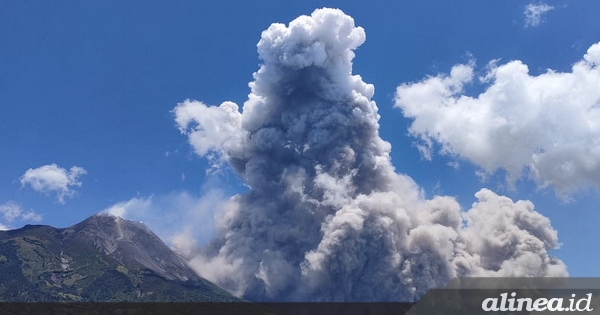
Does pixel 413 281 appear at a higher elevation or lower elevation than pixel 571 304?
higher

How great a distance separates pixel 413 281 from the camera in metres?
168

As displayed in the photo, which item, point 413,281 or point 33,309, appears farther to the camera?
point 33,309

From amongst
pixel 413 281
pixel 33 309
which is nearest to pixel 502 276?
pixel 413 281

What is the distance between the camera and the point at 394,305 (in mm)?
173375

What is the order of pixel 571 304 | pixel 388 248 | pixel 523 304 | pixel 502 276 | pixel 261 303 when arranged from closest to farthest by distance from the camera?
pixel 571 304
pixel 523 304
pixel 388 248
pixel 502 276
pixel 261 303

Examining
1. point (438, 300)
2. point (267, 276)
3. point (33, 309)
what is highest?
point (438, 300)

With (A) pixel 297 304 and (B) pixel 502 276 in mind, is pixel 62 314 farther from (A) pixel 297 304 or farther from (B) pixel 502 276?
(B) pixel 502 276

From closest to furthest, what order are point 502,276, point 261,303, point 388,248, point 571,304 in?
1. point 571,304
2. point 388,248
3. point 502,276
4. point 261,303

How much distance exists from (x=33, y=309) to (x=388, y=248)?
402 feet

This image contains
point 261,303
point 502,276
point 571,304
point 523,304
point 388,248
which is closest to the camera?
point 571,304

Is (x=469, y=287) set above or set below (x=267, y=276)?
above

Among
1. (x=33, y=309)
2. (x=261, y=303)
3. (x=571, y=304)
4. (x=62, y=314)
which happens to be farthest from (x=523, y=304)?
(x=33, y=309)

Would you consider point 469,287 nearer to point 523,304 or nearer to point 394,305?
point 394,305

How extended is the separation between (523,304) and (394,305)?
9286cm
